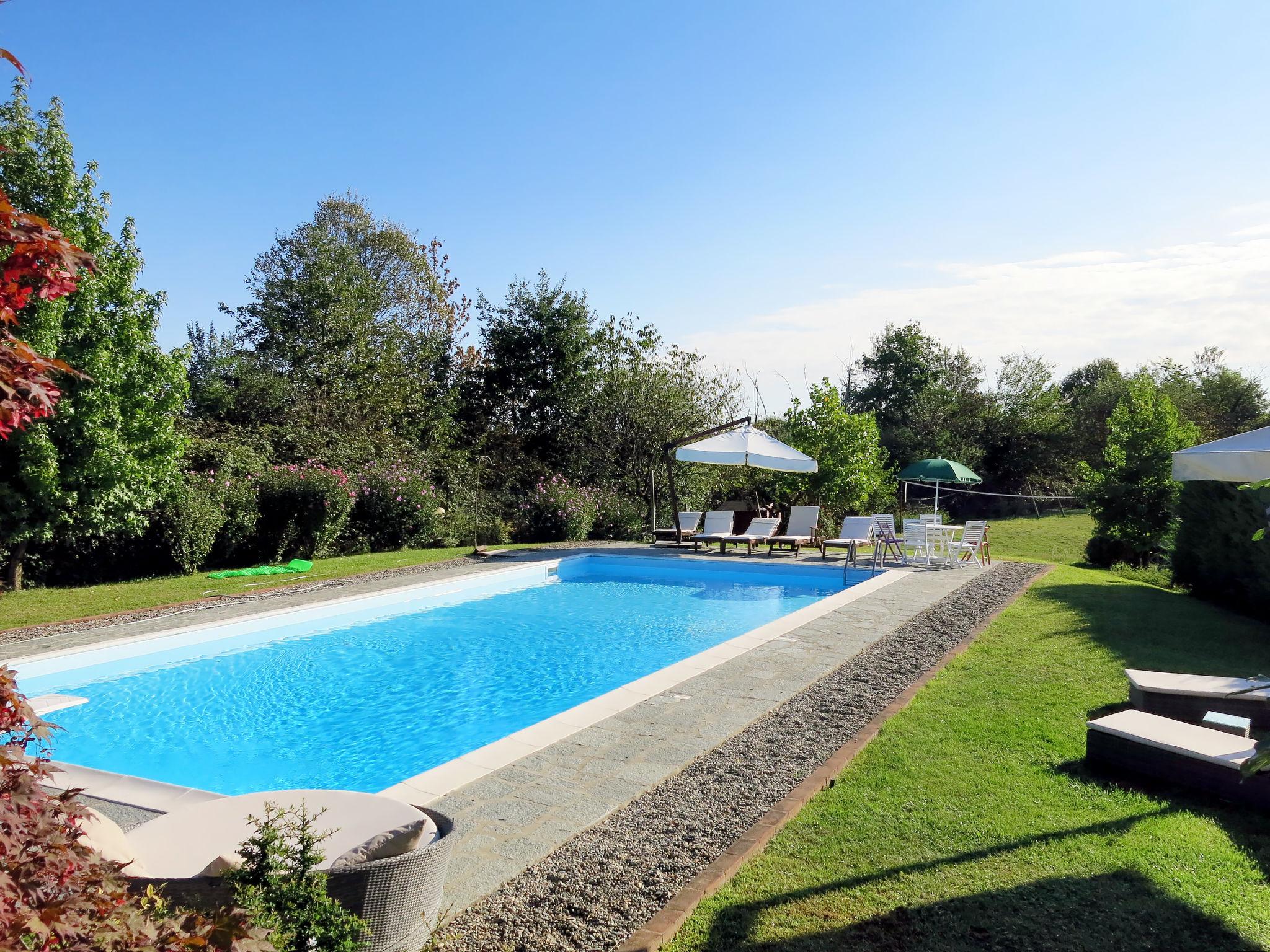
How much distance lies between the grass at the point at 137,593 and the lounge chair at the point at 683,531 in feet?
17.1

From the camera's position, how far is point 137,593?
444 inches

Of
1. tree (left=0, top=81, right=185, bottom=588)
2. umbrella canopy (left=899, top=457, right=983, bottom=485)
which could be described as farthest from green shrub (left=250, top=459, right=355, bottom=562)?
umbrella canopy (left=899, top=457, right=983, bottom=485)

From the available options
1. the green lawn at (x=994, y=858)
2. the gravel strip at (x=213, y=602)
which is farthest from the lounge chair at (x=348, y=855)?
the gravel strip at (x=213, y=602)

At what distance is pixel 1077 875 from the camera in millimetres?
3381

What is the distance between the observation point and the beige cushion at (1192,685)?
5.11 meters

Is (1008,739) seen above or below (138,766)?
above

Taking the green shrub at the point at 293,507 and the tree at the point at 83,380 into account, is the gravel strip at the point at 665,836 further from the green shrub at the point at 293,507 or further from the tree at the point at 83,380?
the green shrub at the point at 293,507

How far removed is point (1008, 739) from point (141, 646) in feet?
27.6

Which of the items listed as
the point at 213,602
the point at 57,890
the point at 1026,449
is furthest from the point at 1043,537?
the point at 57,890

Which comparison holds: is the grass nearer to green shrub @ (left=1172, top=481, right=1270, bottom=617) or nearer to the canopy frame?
the canopy frame

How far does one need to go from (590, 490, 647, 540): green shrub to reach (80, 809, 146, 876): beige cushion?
1618cm

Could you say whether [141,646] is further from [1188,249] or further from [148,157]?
[1188,249]

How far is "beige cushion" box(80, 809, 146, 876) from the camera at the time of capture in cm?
261

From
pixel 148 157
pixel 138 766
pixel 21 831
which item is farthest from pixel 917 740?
pixel 148 157
